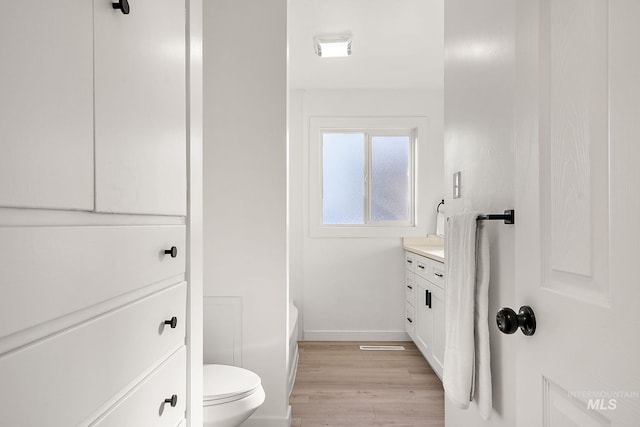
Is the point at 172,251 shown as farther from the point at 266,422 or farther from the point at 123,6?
the point at 266,422

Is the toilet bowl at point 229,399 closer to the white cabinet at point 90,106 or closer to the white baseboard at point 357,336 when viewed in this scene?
the white cabinet at point 90,106

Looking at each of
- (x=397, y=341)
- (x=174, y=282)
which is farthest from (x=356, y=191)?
(x=174, y=282)

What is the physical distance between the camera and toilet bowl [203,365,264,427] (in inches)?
65.3

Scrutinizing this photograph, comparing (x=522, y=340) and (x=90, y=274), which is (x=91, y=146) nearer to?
(x=90, y=274)

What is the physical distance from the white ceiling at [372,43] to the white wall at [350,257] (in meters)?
0.16

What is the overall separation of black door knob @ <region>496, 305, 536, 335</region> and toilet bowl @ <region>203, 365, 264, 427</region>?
46.7 inches

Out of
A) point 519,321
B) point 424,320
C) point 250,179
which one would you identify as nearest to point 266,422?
point 250,179

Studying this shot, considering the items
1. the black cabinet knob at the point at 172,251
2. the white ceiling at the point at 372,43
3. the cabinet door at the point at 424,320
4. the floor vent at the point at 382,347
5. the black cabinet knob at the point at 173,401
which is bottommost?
the floor vent at the point at 382,347

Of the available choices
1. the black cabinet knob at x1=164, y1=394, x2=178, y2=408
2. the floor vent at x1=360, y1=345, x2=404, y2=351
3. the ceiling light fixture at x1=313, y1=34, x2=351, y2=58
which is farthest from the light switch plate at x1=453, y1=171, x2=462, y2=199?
the floor vent at x1=360, y1=345, x2=404, y2=351

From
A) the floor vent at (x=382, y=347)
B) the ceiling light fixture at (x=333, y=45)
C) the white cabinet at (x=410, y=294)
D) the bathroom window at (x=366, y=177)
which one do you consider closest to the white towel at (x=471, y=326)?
the ceiling light fixture at (x=333, y=45)

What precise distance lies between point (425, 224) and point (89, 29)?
3.80 m


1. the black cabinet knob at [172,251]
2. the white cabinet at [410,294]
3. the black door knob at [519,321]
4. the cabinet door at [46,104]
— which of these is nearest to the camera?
the cabinet door at [46,104]

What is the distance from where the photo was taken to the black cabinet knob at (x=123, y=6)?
76 centimetres

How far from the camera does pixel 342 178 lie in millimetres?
4348
